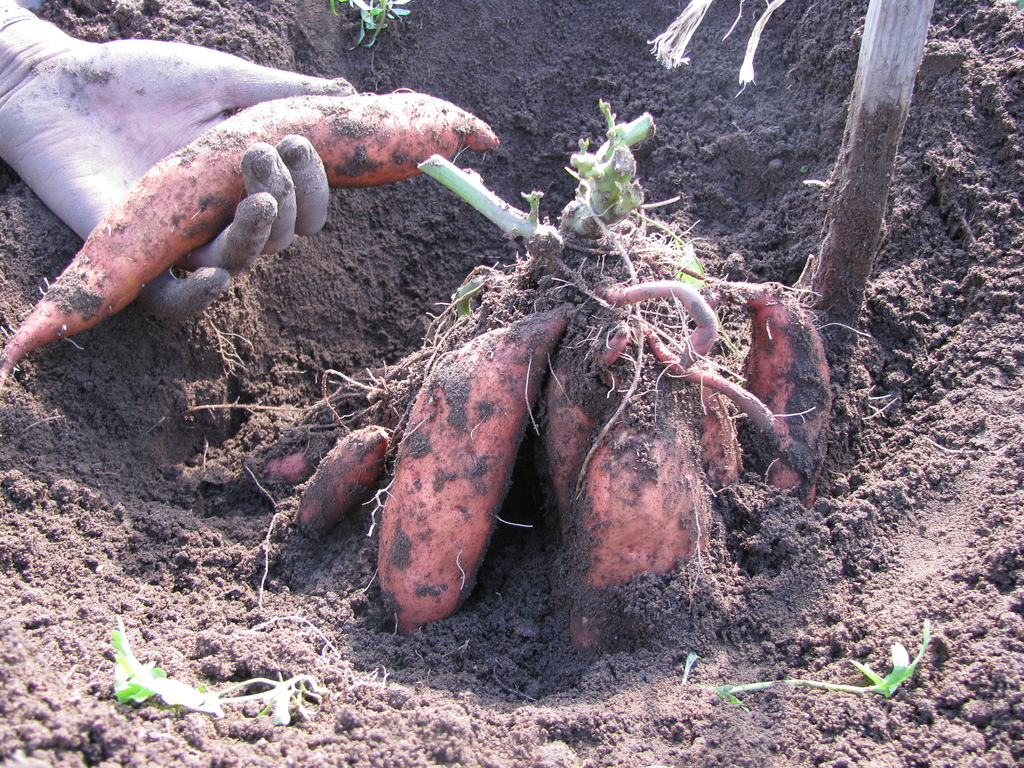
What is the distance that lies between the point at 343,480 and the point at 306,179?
0.88m

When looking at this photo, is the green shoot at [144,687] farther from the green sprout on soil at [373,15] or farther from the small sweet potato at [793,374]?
the green sprout on soil at [373,15]

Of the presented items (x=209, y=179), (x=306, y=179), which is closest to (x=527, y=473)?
(x=306, y=179)

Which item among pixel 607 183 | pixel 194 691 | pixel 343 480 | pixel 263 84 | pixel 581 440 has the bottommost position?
pixel 194 691

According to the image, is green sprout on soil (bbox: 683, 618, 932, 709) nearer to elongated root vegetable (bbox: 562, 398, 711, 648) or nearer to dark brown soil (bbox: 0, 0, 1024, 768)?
dark brown soil (bbox: 0, 0, 1024, 768)

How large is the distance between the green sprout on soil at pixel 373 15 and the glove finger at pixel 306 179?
42.2 inches

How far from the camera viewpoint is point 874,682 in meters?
1.41

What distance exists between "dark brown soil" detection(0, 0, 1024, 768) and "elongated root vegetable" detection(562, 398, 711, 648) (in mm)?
68

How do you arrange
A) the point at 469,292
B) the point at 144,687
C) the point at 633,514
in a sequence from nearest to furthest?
the point at 144,687 < the point at 633,514 < the point at 469,292

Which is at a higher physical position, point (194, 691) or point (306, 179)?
point (306, 179)

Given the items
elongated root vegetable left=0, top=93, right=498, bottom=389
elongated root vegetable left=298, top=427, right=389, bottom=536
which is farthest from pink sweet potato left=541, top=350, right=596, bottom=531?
elongated root vegetable left=0, top=93, right=498, bottom=389

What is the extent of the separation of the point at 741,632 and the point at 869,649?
0.85 ft

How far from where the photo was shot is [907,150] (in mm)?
2391

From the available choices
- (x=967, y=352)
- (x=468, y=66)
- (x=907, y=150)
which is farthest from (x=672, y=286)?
(x=468, y=66)

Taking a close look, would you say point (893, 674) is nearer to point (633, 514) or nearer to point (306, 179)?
point (633, 514)
